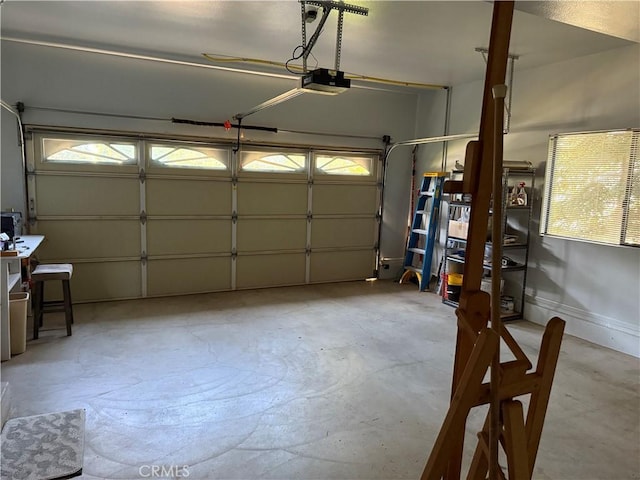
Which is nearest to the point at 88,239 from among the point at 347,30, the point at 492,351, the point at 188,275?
the point at 188,275

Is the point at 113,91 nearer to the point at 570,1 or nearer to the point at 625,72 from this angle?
the point at 570,1

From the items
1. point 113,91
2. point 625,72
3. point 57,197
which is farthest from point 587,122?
point 57,197

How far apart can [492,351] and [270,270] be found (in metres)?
5.13

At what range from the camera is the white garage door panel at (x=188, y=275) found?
5496 millimetres

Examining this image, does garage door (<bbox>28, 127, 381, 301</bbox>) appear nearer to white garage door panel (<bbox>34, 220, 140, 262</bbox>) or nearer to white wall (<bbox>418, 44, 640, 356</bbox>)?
white garage door panel (<bbox>34, 220, 140, 262</bbox>)

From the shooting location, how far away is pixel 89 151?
5.02 metres

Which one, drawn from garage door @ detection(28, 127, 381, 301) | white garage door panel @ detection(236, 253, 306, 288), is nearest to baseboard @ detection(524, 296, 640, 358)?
garage door @ detection(28, 127, 381, 301)

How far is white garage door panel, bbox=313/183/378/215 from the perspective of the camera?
636 cm

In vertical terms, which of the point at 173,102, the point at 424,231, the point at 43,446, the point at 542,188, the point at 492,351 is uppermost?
the point at 173,102

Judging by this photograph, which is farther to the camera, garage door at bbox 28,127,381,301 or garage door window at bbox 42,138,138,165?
garage door at bbox 28,127,381,301

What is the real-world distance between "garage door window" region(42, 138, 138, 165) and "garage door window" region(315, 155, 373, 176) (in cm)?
245

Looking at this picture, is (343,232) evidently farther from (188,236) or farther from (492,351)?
(492,351)

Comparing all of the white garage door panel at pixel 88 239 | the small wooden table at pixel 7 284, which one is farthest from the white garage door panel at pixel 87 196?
the small wooden table at pixel 7 284

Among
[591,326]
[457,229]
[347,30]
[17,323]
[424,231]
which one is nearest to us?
[17,323]
